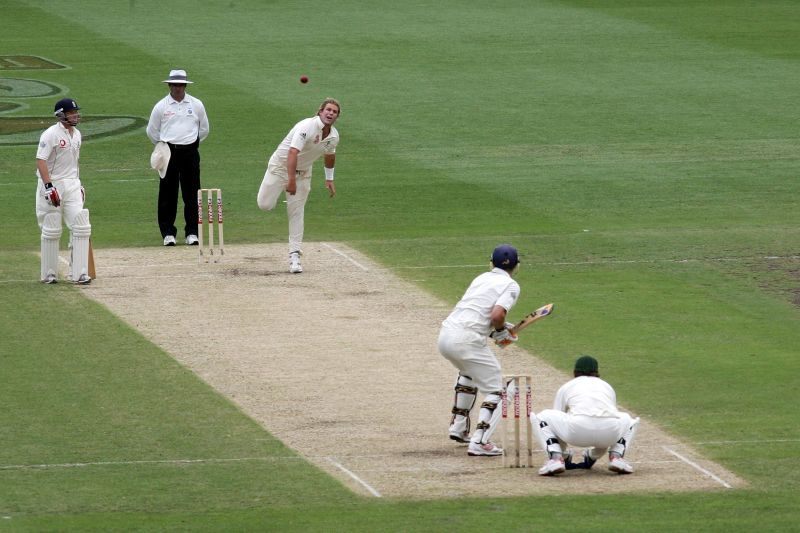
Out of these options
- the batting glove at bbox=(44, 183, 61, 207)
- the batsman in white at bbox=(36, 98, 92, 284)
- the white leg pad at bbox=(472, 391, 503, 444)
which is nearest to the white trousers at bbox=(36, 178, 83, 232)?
the batsman in white at bbox=(36, 98, 92, 284)

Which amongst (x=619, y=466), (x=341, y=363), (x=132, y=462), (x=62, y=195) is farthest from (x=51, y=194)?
(x=619, y=466)

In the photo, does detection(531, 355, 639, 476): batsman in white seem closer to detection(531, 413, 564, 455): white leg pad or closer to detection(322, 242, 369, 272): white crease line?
detection(531, 413, 564, 455): white leg pad

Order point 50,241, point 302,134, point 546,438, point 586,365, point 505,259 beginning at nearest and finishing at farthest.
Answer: point 546,438 → point 586,365 → point 505,259 → point 50,241 → point 302,134

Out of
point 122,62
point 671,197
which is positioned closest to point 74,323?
point 671,197

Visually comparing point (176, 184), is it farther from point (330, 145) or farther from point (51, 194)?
point (51, 194)

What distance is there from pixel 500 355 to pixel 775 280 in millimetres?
4560

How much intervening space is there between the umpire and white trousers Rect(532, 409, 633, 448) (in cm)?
965

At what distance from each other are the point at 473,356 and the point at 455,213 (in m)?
10.1

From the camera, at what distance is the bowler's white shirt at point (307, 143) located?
707 inches

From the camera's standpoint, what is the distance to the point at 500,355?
14758 mm

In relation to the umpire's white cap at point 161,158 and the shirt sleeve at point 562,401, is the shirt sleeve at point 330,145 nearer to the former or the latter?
the umpire's white cap at point 161,158

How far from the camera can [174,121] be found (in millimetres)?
20047

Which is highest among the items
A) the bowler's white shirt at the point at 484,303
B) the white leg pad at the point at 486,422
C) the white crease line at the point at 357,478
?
the bowler's white shirt at the point at 484,303

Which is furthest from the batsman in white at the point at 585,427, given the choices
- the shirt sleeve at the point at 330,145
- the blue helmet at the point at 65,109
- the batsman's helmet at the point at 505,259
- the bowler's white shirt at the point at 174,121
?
the bowler's white shirt at the point at 174,121
